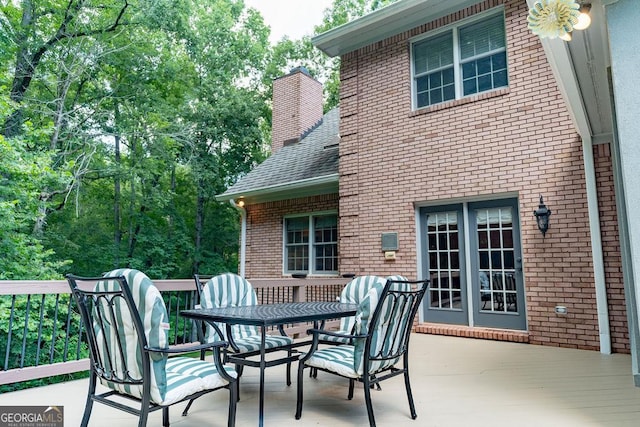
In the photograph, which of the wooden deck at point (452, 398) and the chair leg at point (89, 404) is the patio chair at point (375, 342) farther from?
the chair leg at point (89, 404)

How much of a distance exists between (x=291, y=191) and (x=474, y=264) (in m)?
3.81

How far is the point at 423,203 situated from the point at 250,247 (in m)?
4.19

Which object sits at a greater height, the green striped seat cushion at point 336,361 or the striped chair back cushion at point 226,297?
the striped chair back cushion at point 226,297

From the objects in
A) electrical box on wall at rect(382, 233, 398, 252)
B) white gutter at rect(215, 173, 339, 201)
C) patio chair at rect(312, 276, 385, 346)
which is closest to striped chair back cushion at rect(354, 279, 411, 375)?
patio chair at rect(312, 276, 385, 346)

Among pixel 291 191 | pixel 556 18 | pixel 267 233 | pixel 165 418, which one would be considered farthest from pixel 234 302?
pixel 267 233

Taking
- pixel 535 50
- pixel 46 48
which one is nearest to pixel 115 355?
pixel 535 50

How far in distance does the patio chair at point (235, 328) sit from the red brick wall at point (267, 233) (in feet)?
14.2

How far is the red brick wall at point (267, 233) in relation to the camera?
8.12m

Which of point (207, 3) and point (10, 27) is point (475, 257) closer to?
point (10, 27)

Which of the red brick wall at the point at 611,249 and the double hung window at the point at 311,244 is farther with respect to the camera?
the double hung window at the point at 311,244

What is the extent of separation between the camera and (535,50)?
516cm

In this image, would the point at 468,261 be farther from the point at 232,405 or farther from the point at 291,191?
the point at 232,405

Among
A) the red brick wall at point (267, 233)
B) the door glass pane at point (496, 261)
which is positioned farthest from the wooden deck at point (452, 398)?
the red brick wall at point (267, 233)

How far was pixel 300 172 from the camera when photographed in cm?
805
